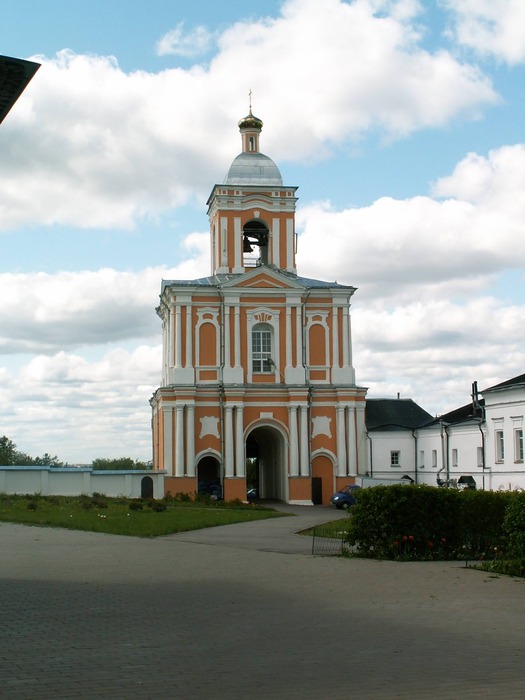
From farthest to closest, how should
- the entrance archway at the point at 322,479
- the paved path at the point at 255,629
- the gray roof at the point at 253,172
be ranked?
the gray roof at the point at 253,172, the entrance archway at the point at 322,479, the paved path at the point at 255,629

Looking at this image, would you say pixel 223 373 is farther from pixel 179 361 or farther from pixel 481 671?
pixel 481 671

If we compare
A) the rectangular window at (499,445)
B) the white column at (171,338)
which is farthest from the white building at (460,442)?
the white column at (171,338)

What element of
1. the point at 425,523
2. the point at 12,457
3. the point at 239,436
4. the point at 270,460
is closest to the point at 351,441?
the point at 239,436

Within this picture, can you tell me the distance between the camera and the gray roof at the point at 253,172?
59.2 metres

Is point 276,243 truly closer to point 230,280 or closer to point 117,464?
point 230,280

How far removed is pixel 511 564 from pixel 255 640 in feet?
27.2

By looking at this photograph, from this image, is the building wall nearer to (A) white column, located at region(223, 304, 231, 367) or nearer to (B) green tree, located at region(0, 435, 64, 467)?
(A) white column, located at region(223, 304, 231, 367)

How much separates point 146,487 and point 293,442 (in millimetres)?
9398

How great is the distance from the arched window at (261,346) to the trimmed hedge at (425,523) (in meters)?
34.7

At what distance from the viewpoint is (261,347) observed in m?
56.2

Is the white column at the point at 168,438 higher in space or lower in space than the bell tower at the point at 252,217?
lower

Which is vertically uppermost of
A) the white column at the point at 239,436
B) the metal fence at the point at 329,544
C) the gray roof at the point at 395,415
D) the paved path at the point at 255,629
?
the gray roof at the point at 395,415

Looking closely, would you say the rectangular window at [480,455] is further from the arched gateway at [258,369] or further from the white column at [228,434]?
the white column at [228,434]

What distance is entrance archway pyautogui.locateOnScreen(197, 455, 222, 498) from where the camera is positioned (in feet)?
177
